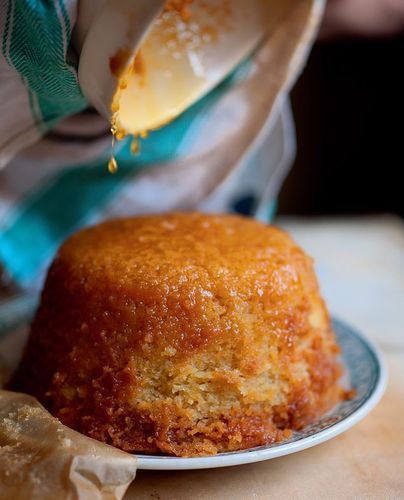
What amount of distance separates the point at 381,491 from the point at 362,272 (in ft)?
2.86

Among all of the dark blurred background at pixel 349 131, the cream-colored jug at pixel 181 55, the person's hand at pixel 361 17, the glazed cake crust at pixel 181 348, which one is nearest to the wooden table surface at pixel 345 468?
Answer: the glazed cake crust at pixel 181 348

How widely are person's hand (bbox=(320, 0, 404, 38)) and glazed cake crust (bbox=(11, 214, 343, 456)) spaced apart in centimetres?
106

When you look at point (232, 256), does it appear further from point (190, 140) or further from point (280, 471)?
point (190, 140)

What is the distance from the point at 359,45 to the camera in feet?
7.49

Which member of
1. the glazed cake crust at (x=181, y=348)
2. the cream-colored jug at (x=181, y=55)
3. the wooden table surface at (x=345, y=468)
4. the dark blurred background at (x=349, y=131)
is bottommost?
the dark blurred background at (x=349, y=131)

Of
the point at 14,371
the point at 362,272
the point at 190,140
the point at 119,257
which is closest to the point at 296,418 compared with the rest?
the point at 119,257

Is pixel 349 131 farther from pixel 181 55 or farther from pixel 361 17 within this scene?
pixel 181 55

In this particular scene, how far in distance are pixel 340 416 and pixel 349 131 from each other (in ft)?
5.60

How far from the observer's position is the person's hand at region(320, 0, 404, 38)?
67.6 inches

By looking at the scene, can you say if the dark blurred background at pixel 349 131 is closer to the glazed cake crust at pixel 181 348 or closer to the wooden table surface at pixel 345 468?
the wooden table surface at pixel 345 468

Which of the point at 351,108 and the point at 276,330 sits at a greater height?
the point at 276,330

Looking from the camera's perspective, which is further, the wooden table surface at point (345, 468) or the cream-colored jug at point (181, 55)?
the cream-colored jug at point (181, 55)

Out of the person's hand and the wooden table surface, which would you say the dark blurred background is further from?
the wooden table surface

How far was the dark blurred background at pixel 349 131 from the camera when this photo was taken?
7.56ft
